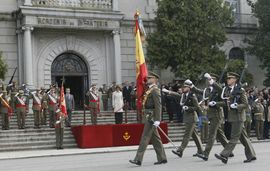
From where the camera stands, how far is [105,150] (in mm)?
18016

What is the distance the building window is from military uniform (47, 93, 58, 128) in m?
15.7

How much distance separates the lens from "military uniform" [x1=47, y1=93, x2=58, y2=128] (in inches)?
841

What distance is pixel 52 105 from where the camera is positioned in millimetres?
21375

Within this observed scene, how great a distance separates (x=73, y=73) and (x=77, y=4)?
12.3 feet

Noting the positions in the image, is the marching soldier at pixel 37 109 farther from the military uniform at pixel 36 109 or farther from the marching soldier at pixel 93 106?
the marching soldier at pixel 93 106

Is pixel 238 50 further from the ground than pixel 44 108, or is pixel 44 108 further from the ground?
pixel 238 50

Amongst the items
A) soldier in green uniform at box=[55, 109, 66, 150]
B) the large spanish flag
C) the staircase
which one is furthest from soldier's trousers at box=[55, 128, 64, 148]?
the large spanish flag

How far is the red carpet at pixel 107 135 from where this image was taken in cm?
1931

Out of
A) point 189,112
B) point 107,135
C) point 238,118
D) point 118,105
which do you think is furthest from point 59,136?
point 238,118

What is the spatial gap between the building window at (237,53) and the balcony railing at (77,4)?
9.32 metres

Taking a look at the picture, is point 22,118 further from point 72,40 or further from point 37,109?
point 72,40

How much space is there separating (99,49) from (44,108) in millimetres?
8095

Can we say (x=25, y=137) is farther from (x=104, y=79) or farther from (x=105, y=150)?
(x=104, y=79)

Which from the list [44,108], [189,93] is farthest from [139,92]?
[189,93]
